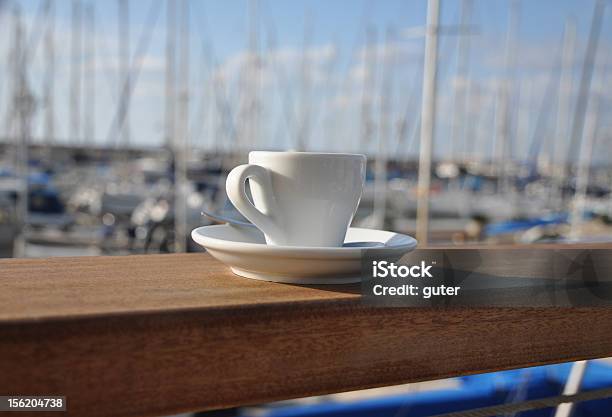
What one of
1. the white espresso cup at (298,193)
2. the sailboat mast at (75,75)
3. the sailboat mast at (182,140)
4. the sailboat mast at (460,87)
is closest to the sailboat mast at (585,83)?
the sailboat mast at (460,87)

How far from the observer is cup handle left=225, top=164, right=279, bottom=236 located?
0.63 m

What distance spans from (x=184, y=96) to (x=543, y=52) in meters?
6.85

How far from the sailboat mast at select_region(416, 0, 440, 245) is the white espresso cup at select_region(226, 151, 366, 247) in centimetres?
211

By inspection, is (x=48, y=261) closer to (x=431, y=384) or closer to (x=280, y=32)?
(x=431, y=384)

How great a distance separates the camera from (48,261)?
695 mm

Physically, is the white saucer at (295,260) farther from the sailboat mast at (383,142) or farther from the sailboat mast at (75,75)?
the sailboat mast at (75,75)

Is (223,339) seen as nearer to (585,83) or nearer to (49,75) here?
(585,83)

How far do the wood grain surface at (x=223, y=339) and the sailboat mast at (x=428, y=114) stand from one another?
7.06 feet

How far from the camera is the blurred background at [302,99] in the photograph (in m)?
7.45

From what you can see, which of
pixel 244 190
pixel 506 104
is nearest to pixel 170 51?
pixel 506 104

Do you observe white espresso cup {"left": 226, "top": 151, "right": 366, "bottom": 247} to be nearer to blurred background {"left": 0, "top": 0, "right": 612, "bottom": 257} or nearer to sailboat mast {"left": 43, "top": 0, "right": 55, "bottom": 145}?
blurred background {"left": 0, "top": 0, "right": 612, "bottom": 257}

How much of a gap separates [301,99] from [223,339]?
12.0 meters

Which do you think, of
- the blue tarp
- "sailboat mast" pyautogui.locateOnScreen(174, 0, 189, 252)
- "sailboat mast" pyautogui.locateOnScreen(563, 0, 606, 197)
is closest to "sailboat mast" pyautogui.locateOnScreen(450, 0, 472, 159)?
"sailboat mast" pyautogui.locateOnScreen(563, 0, 606, 197)

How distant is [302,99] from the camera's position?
40.1 ft
